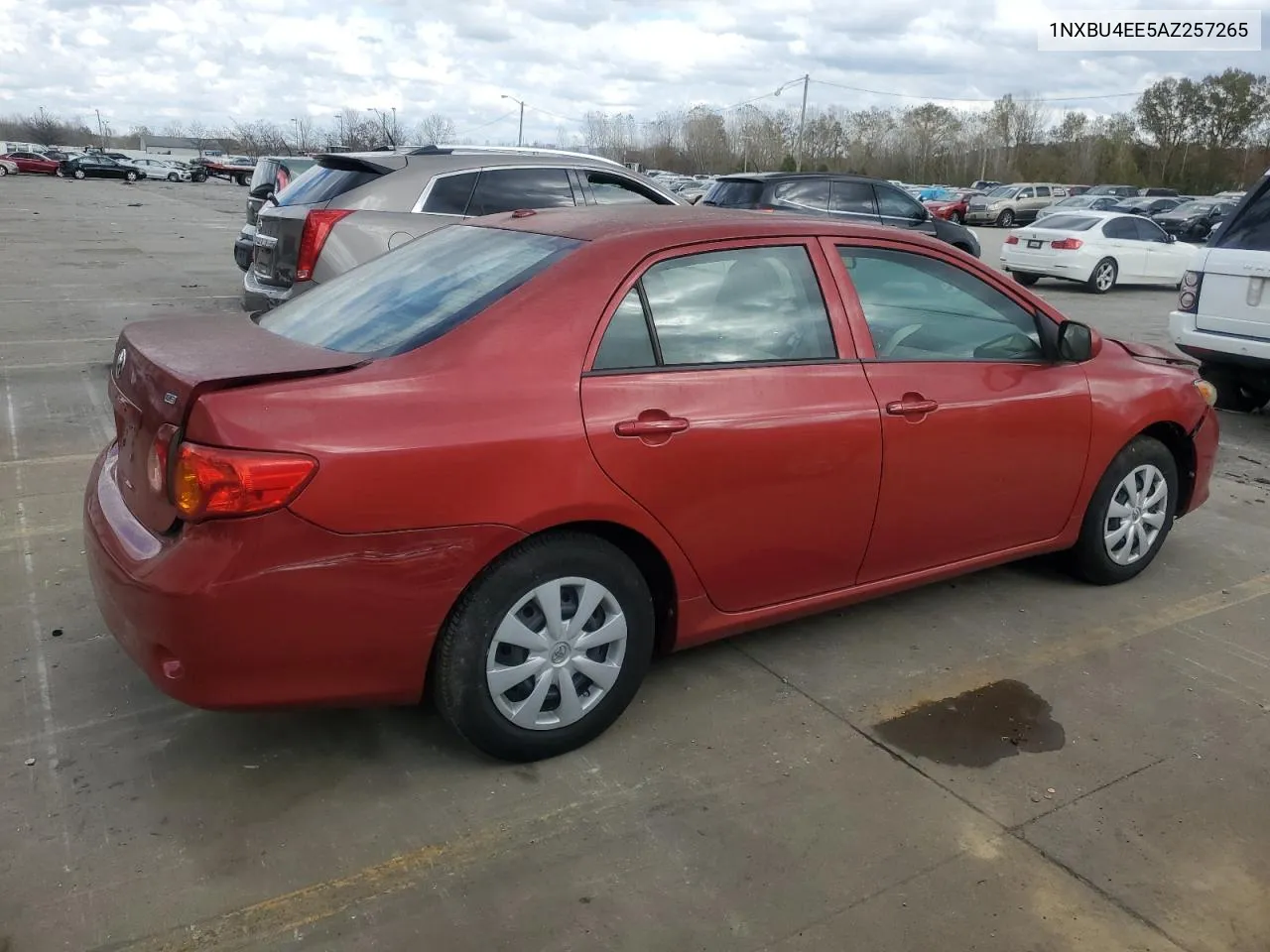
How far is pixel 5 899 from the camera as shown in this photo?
2.49m

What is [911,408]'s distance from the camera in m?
Result: 3.62

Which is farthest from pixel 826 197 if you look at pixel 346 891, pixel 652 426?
pixel 346 891

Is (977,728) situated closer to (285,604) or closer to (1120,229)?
(285,604)

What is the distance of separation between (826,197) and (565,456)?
40.6 ft

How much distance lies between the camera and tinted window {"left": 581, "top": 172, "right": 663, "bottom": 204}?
8.13m

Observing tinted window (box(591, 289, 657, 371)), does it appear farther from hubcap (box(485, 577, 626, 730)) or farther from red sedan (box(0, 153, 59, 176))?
red sedan (box(0, 153, 59, 176))

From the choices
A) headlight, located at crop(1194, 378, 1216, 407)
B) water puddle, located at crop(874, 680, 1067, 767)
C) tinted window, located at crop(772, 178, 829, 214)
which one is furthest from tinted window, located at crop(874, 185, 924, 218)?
water puddle, located at crop(874, 680, 1067, 767)

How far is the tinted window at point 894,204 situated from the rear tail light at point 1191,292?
7.28 m

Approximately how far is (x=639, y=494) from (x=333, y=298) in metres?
1.39

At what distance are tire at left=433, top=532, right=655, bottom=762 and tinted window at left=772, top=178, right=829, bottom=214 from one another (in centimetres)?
1161

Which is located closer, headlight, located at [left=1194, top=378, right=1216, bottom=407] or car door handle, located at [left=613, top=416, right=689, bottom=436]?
car door handle, located at [left=613, top=416, right=689, bottom=436]

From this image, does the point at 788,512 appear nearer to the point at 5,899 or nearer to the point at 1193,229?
the point at 5,899

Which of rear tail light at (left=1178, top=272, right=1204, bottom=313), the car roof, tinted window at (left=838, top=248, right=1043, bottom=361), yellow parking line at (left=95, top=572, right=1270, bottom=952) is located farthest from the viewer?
rear tail light at (left=1178, top=272, right=1204, bottom=313)

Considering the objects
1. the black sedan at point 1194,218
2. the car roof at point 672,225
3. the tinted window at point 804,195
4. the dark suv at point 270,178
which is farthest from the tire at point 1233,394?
the black sedan at point 1194,218
